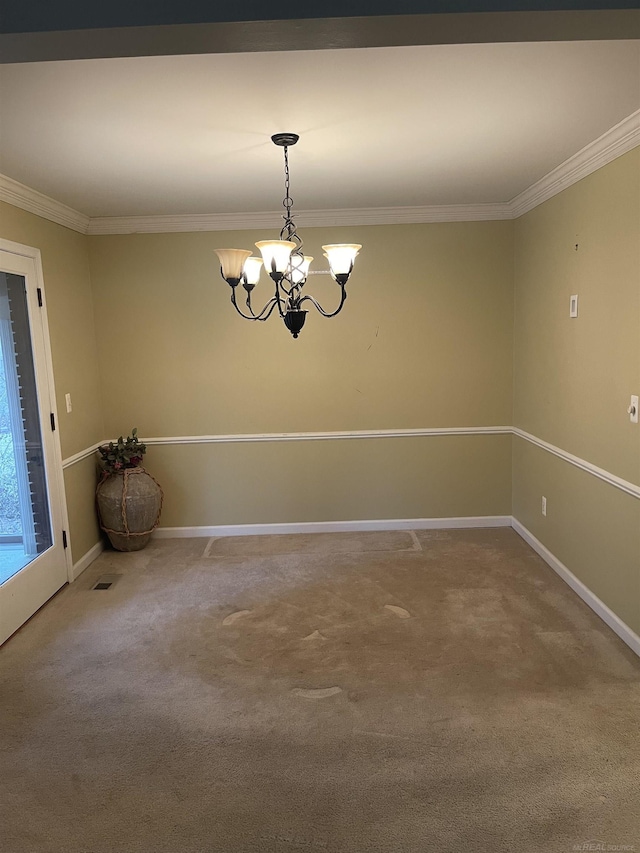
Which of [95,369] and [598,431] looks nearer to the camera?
[598,431]

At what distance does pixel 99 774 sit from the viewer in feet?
7.03

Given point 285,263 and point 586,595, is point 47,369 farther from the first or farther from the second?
point 586,595

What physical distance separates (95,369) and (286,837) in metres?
3.46

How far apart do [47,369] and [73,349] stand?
0.44 m

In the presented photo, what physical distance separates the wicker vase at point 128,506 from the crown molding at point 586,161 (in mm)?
3283

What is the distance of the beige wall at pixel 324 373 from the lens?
436cm

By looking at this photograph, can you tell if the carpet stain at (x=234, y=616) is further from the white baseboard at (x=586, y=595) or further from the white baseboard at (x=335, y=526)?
the white baseboard at (x=586, y=595)

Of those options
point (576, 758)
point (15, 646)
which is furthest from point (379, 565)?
point (15, 646)

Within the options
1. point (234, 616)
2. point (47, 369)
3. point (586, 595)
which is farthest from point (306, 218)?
point (586, 595)

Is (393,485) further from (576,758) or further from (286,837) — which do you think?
(286,837)

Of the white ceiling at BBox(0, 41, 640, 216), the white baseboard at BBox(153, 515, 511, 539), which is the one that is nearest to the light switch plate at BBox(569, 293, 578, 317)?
the white ceiling at BBox(0, 41, 640, 216)

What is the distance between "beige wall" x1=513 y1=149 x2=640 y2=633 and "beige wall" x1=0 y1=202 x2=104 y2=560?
10.3 ft

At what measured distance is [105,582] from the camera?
12.6ft

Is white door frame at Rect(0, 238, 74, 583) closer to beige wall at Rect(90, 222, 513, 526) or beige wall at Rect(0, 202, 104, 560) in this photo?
beige wall at Rect(0, 202, 104, 560)
